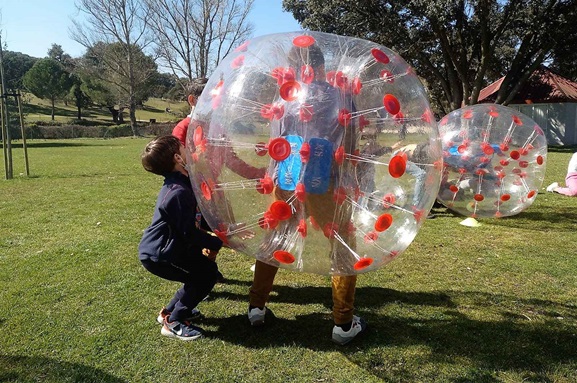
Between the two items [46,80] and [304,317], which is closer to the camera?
[304,317]

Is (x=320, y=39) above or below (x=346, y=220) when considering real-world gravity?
above

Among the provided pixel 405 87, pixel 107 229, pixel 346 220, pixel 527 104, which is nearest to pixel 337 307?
pixel 346 220

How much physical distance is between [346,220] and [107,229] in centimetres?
497

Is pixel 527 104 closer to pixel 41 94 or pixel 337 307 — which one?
Result: pixel 337 307

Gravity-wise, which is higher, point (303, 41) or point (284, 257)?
point (303, 41)

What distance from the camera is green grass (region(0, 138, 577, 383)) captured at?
9.73 feet

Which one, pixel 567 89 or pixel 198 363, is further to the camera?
pixel 567 89

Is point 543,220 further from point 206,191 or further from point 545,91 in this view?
point 545,91

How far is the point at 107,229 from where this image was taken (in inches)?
255

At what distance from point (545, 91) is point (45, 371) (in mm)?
32554

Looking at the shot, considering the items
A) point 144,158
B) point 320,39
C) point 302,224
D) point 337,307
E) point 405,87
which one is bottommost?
point 337,307

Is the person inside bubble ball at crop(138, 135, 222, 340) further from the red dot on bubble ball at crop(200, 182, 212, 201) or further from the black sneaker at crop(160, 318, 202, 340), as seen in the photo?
the red dot on bubble ball at crop(200, 182, 212, 201)

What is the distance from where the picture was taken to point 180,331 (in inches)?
131

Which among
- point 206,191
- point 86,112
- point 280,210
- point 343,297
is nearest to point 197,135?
point 206,191
